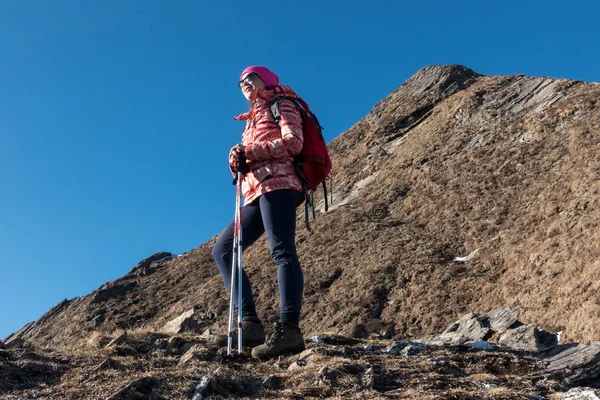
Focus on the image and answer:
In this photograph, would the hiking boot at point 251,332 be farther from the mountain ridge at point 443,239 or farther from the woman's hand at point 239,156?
the mountain ridge at point 443,239

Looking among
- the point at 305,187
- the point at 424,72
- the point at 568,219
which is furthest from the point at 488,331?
the point at 424,72

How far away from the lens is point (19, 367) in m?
4.66

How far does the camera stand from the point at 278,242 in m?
4.85

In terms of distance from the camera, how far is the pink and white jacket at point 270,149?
4.96m

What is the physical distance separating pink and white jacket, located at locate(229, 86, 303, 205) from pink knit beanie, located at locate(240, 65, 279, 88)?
10cm

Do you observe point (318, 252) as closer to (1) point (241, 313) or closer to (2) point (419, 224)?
(2) point (419, 224)

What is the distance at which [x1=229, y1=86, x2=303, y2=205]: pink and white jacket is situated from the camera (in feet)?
16.3

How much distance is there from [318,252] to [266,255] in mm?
2384

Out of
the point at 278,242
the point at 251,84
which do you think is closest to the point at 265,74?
the point at 251,84

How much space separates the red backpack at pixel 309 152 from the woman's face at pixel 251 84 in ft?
0.65

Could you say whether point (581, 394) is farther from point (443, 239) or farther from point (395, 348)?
point (443, 239)

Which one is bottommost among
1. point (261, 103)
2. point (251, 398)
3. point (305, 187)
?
point (251, 398)

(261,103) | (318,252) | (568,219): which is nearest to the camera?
(261,103)

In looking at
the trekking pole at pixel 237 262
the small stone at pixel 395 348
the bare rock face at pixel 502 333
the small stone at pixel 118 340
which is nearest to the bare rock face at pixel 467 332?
the bare rock face at pixel 502 333
